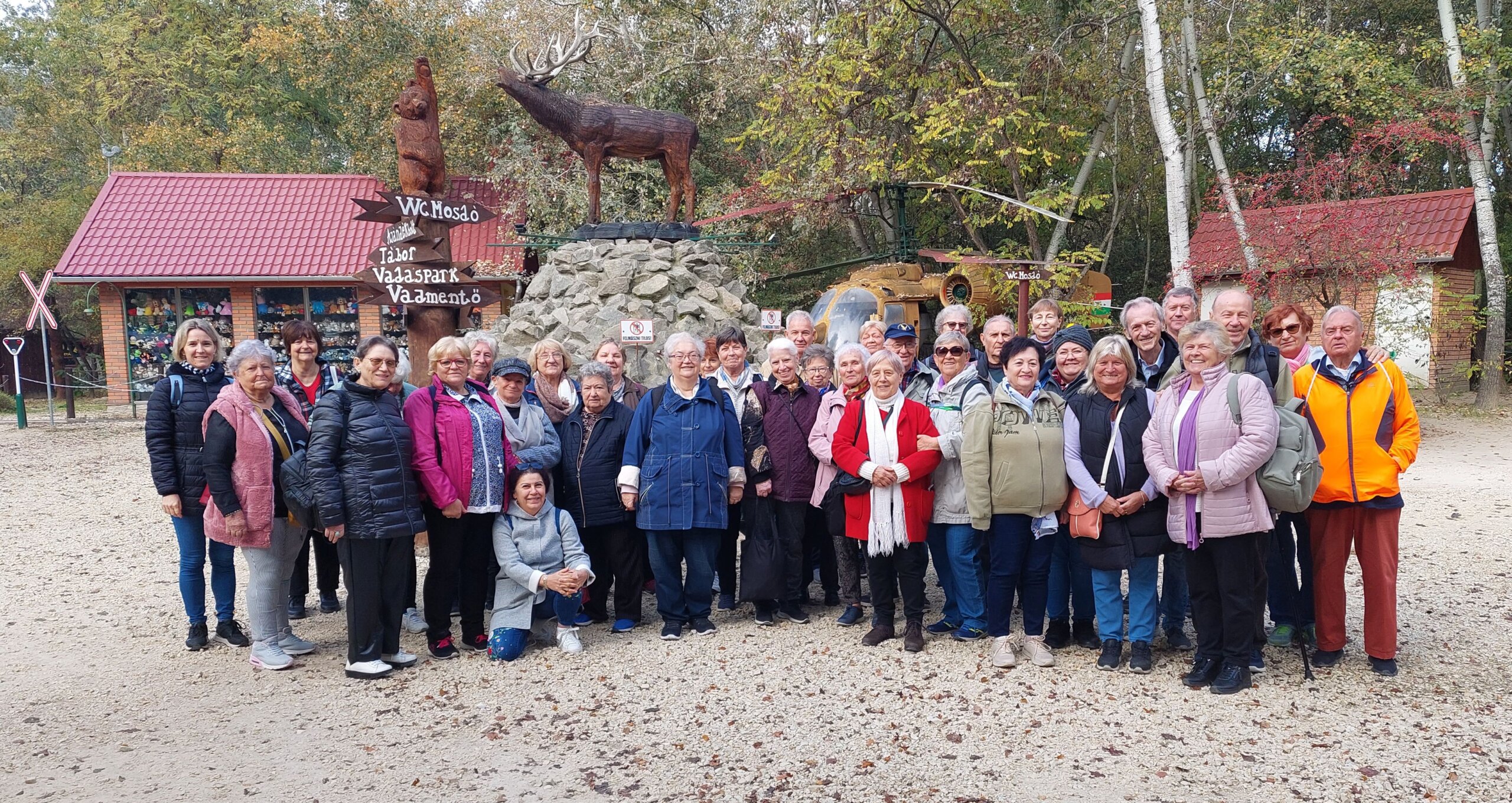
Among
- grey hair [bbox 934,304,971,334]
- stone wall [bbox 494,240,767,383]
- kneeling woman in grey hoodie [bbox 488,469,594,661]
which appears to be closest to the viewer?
kneeling woman in grey hoodie [bbox 488,469,594,661]

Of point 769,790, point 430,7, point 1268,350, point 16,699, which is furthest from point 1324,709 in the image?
point 430,7

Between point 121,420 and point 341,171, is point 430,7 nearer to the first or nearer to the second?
point 341,171

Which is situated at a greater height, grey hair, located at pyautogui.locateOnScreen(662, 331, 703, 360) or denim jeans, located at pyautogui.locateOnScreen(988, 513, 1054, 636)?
grey hair, located at pyautogui.locateOnScreen(662, 331, 703, 360)

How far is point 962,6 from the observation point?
13.7 meters

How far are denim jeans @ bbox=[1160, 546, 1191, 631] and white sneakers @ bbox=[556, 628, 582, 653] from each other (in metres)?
3.10

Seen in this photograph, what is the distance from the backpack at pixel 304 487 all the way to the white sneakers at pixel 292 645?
84 centimetres

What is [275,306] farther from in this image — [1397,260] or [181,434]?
[1397,260]

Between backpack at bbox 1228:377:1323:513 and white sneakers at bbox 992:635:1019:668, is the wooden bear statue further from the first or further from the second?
backpack at bbox 1228:377:1323:513

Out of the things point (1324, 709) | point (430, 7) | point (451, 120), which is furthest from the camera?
point (430, 7)

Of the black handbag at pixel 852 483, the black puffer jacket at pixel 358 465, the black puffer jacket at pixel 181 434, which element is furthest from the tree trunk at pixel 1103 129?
the black puffer jacket at pixel 181 434

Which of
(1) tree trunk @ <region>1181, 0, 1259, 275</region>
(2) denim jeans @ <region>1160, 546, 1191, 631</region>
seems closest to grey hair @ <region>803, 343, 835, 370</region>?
(2) denim jeans @ <region>1160, 546, 1191, 631</region>

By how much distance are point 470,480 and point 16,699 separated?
2.37 meters

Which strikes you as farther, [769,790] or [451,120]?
[451,120]

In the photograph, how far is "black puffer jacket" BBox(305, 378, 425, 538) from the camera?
14.0 ft
